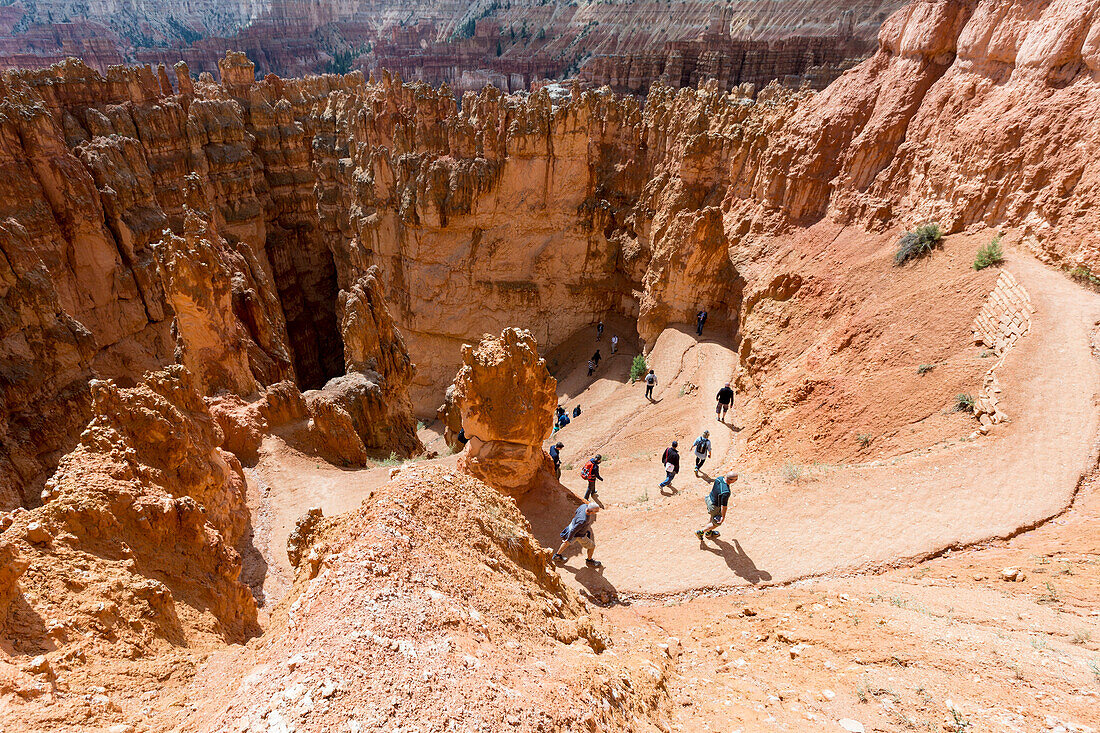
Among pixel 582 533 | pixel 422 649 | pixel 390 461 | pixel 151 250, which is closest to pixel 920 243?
pixel 582 533

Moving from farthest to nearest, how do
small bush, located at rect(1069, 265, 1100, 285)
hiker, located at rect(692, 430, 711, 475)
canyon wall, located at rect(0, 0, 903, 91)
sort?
canyon wall, located at rect(0, 0, 903, 91)
hiker, located at rect(692, 430, 711, 475)
small bush, located at rect(1069, 265, 1100, 285)

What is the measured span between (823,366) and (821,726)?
12332mm

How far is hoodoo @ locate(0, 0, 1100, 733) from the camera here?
218 inches

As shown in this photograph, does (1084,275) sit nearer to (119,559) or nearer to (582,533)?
(582,533)

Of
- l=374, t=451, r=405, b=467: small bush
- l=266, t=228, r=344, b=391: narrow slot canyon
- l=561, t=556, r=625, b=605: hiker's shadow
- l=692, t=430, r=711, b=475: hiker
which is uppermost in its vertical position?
l=561, t=556, r=625, b=605: hiker's shadow

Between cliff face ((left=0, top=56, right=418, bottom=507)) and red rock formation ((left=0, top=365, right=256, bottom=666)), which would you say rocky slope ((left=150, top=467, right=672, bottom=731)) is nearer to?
red rock formation ((left=0, top=365, right=256, bottom=666))

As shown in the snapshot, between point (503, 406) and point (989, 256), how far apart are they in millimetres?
12974

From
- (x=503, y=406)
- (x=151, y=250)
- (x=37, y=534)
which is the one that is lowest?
(x=151, y=250)

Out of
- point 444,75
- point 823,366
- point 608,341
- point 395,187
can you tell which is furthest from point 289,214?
point 444,75

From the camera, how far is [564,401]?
87.0 feet

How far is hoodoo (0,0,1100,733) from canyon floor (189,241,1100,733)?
0.06 m

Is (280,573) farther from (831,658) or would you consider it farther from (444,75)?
(444,75)

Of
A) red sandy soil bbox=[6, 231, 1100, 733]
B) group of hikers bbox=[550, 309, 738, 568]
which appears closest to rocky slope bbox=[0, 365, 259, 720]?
red sandy soil bbox=[6, 231, 1100, 733]

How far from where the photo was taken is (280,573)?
35.5ft
